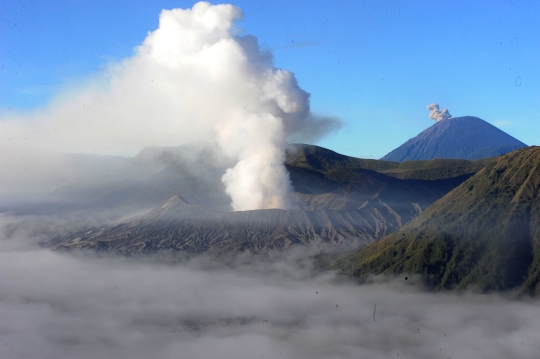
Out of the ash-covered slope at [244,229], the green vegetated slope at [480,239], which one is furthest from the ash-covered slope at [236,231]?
the green vegetated slope at [480,239]

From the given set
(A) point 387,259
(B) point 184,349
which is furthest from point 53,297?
(A) point 387,259

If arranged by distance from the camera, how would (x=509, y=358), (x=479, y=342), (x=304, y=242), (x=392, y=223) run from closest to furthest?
1. (x=509, y=358)
2. (x=479, y=342)
3. (x=304, y=242)
4. (x=392, y=223)

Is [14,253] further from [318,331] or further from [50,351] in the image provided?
[318,331]

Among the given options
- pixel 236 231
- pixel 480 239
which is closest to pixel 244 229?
pixel 236 231

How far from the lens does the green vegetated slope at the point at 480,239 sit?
107 m

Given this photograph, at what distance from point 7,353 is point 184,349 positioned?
25.7 m

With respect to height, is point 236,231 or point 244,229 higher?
point 244,229

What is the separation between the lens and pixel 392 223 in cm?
16662

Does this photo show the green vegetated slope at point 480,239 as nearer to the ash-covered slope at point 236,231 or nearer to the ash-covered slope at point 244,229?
the ash-covered slope at point 244,229

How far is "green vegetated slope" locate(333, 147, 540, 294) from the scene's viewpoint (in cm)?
10725

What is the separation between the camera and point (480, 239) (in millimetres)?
110500

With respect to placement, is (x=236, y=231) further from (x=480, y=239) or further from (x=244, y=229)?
(x=480, y=239)

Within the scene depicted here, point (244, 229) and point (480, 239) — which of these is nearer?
point (480, 239)

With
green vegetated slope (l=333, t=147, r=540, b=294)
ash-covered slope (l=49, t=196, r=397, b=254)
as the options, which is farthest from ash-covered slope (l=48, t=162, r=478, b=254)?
green vegetated slope (l=333, t=147, r=540, b=294)
